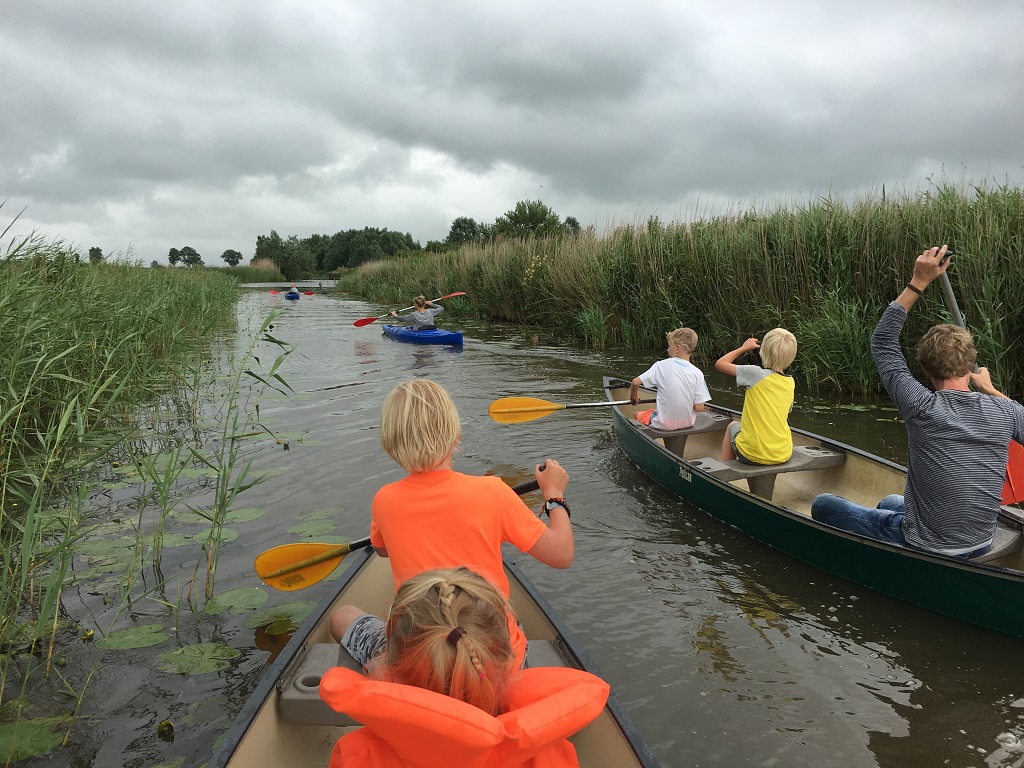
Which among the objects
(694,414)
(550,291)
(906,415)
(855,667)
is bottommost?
(855,667)

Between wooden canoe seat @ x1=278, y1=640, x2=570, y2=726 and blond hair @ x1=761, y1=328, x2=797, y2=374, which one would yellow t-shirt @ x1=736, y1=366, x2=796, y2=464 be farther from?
wooden canoe seat @ x1=278, y1=640, x2=570, y2=726

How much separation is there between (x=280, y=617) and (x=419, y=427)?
225cm

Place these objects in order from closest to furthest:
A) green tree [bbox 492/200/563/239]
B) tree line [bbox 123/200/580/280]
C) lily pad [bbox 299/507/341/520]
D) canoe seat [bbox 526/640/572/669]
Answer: canoe seat [bbox 526/640/572/669] < lily pad [bbox 299/507/341/520] < green tree [bbox 492/200/563/239] < tree line [bbox 123/200/580/280]

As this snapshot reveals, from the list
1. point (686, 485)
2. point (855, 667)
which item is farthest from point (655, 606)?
point (686, 485)

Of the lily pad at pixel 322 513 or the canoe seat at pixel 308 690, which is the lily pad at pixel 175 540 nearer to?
the lily pad at pixel 322 513

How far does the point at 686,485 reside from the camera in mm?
5586

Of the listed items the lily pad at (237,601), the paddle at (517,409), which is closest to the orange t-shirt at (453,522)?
the lily pad at (237,601)

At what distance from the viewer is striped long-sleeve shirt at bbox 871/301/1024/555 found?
137 inches

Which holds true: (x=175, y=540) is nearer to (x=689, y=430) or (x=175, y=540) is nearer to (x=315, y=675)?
(x=315, y=675)

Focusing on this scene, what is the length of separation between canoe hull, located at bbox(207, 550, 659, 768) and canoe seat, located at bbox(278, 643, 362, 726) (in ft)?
0.08

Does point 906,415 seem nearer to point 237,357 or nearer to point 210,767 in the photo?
point 210,767

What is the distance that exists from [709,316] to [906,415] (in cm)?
855

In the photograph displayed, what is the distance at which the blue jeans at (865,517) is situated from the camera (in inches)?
156

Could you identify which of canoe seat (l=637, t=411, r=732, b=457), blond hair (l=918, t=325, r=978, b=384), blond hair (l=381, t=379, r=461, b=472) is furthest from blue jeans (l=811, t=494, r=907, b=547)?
blond hair (l=381, t=379, r=461, b=472)
